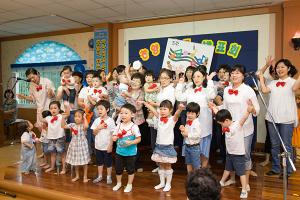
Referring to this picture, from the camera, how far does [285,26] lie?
15.6 feet

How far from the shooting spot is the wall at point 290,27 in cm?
468

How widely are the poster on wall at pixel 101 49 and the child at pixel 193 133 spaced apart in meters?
3.82

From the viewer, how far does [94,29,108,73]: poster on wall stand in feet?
21.4

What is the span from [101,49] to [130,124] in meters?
3.76

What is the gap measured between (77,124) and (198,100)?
1.57 metres

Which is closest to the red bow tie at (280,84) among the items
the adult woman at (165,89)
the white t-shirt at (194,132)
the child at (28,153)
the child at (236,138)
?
the child at (236,138)

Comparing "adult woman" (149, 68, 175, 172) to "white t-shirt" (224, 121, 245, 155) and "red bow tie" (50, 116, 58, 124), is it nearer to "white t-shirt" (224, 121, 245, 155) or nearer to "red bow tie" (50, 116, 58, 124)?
"white t-shirt" (224, 121, 245, 155)

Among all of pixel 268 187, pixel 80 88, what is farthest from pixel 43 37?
pixel 268 187

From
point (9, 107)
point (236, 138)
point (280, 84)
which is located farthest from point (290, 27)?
point (9, 107)

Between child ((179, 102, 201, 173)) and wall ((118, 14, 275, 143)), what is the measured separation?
240cm

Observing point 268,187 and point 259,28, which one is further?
point 259,28

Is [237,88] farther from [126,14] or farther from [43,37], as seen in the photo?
[43,37]

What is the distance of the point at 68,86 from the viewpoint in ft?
13.7

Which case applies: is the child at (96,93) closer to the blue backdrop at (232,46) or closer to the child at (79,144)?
the child at (79,144)
